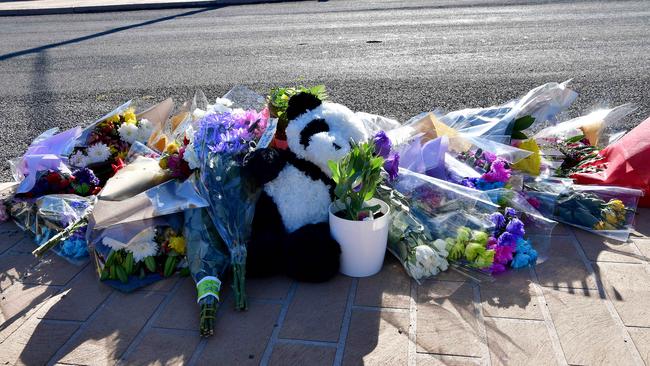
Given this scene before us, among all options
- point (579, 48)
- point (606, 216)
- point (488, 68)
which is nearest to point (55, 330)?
point (606, 216)

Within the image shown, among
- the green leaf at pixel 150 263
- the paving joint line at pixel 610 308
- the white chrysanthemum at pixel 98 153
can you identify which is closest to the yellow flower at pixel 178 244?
the green leaf at pixel 150 263

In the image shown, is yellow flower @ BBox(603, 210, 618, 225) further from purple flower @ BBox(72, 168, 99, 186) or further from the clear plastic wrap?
purple flower @ BBox(72, 168, 99, 186)

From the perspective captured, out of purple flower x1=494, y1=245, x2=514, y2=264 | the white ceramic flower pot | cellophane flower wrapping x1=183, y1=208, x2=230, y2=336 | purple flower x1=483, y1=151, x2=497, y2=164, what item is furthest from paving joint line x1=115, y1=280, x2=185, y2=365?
purple flower x1=483, y1=151, x2=497, y2=164

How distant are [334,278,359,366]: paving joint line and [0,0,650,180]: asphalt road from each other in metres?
2.31

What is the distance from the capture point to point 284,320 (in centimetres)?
267

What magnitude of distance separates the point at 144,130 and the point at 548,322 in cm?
284

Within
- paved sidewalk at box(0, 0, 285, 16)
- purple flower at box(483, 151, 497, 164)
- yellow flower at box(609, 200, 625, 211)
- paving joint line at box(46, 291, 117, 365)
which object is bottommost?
paved sidewalk at box(0, 0, 285, 16)

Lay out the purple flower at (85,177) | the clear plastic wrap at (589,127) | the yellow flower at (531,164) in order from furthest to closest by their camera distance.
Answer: the clear plastic wrap at (589,127) → the purple flower at (85,177) → the yellow flower at (531,164)

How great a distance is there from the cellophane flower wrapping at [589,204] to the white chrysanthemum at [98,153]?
106 inches

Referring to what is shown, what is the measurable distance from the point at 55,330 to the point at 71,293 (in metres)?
0.30

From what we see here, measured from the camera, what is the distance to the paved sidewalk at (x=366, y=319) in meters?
2.44

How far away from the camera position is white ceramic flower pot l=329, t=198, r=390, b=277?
2842 mm

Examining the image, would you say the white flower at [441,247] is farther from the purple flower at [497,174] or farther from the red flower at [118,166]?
the red flower at [118,166]

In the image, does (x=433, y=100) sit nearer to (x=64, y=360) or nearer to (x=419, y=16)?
(x=64, y=360)
